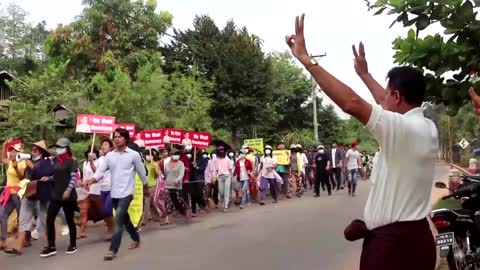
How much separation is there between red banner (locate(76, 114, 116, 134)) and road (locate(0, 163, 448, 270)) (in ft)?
8.20

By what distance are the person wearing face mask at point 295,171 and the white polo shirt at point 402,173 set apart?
1804 cm

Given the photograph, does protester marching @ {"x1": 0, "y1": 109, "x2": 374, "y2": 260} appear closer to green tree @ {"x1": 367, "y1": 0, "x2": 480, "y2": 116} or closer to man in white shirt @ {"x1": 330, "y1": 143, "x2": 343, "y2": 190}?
man in white shirt @ {"x1": 330, "y1": 143, "x2": 343, "y2": 190}

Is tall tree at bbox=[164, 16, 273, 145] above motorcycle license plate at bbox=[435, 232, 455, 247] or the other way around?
above

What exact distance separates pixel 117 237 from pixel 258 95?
89.1ft

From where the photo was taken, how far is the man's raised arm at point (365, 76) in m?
3.47

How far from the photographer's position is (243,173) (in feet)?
58.1

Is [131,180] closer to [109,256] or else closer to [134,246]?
[109,256]

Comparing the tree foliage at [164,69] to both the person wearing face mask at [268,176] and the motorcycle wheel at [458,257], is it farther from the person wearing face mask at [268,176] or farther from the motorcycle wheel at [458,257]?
the motorcycle wheel at [458,257]

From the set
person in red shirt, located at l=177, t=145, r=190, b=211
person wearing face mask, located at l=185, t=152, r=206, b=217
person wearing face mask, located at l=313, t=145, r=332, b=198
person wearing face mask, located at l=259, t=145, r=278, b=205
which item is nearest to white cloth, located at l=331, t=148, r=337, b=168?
person wearing face mask, located at l=313, t=145, r=332, b=198

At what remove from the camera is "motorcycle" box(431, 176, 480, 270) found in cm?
601

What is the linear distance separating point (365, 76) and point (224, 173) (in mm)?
12739

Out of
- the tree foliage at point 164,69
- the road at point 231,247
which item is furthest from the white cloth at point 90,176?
the tree foliage at point 164,69

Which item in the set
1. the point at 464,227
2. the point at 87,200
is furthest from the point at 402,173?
the point at 87,200

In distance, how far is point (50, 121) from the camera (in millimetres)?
22953
